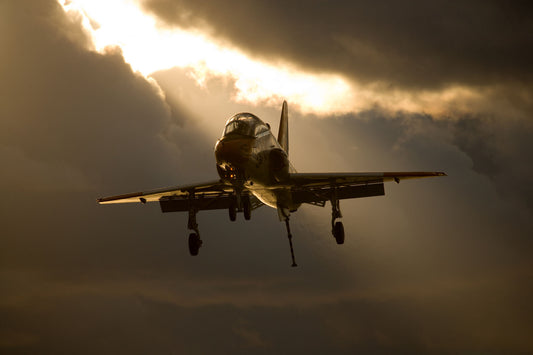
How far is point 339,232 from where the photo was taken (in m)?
36.8

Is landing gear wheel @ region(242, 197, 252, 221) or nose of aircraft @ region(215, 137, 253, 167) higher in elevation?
nose of aircraft @ region(215, 137, 253, 167)

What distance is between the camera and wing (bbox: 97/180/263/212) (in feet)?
122

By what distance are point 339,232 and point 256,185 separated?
6.62m

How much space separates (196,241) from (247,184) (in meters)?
6.57

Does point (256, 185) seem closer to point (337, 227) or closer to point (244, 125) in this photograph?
point (244, 125)

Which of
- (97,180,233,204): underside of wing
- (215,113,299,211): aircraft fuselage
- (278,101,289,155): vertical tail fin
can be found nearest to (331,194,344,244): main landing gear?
(215,113,299,211): aircraft fuselage

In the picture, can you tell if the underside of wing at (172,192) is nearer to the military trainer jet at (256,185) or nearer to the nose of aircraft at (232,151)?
the military trainer jet at (256,185)

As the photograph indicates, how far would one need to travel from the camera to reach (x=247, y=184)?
32719mm

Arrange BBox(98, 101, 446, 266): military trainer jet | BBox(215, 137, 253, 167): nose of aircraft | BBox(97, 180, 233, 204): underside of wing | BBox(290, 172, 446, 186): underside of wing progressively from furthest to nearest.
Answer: BBox(97, 180, 233, 204): underside of wing, BBox(290, 172, 446, 186): underside of wing, BBox(98, 101, 446, 266): military trainer jet, BBox(215, 137, 253, 167): nose of aircraft

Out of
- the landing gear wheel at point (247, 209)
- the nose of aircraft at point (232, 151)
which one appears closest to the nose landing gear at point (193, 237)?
the landing gear wheel at point (247, 209)

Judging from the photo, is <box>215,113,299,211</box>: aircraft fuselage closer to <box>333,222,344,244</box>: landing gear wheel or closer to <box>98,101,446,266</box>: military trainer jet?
<box>98,101,446,266</box>: military trainer jet

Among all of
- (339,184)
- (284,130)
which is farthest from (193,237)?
(284,130)

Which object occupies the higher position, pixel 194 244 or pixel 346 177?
pixel 346 177

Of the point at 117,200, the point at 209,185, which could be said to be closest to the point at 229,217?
the point at 209,185
